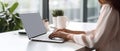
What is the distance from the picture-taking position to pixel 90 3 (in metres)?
5.12

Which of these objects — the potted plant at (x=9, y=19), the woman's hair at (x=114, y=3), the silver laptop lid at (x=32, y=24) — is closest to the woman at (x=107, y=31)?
the woman's hair at (x=114, y=3)

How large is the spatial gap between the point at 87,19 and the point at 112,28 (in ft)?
12.7

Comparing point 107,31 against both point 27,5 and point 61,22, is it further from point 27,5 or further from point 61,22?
point 27,5

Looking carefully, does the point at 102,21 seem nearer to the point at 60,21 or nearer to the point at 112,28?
the point at 112,28

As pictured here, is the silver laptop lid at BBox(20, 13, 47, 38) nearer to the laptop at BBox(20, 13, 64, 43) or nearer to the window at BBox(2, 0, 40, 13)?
the laptop at BBox(20, 13, 64, 43)

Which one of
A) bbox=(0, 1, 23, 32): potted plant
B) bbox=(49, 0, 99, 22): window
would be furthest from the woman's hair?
bbox=(49, 0, 99, 22): window

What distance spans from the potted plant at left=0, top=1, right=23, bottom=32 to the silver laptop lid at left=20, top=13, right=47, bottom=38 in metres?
1.45

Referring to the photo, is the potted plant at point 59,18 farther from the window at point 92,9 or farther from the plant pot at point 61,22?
the window at point 92,9

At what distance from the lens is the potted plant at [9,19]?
120 inches

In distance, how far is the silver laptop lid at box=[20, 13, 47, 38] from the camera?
4.84ft

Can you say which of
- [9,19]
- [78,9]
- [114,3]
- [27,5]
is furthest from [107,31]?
[78,9]

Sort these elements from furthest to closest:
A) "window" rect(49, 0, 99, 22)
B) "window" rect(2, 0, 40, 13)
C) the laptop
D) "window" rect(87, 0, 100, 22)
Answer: "window" rect(87, 0, 100, 22), "window" rect(49, 0, 99, 22), "window" rect(2, 0, 40, 13), the laptop

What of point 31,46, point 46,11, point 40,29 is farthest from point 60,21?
point 46,11

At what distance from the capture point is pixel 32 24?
1.57 metres
